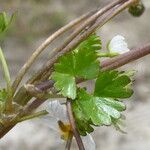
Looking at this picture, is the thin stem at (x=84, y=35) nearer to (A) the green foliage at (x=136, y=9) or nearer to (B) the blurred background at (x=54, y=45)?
(A) the green foliage at (x=136, y=9)

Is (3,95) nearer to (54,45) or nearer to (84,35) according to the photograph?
(84,35)

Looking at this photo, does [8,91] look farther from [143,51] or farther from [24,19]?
[24,19]

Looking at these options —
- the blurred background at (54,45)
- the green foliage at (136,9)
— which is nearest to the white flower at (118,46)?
the green foliage at (136,9)

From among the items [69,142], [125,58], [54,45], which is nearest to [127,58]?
[125,58]

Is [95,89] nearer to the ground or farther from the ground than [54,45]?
farther from the ground

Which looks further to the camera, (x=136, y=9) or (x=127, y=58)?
(x=136, y=9)
